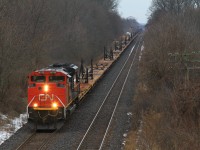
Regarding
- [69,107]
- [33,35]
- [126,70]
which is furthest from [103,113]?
[126,70]

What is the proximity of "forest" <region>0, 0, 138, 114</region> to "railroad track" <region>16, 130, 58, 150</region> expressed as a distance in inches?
184

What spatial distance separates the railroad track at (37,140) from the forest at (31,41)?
468 cm

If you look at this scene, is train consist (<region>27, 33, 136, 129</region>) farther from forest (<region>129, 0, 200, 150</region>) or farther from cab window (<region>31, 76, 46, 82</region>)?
forest (<region>129, 0, 200, 150</region>)

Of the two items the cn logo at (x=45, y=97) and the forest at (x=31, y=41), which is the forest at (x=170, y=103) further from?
the forest at (x=31, y=41)

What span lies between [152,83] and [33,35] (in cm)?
1312

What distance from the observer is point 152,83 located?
89.7 ft

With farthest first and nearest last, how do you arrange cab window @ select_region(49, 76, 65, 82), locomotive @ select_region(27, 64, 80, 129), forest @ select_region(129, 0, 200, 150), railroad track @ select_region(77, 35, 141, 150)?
cab window @ select_region(49, 76, 65, 82) < locomotive @ select_region(27, 64, 80, 129) < railroad track @ select_region(77, 35, 141, 150) < forest @ select_region(129, 0, 200, 150)

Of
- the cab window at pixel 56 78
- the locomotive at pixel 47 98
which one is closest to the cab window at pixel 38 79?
the locomotive at pixel 47 98

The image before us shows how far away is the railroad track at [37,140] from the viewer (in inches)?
668

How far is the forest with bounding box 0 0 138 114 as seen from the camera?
24516 millimetres

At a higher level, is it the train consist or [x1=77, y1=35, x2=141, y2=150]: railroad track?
the train consist

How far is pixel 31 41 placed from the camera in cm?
3362

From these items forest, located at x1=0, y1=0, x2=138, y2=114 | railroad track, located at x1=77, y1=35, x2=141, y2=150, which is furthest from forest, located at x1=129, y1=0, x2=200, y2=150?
forest, located at x1=0, y1=0, x2=138, y2=114

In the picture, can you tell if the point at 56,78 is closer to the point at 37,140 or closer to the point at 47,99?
the point at 47,99
